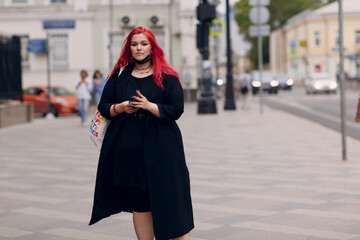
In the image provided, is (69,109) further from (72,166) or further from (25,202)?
(25,202)

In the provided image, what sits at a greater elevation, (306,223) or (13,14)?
(13,14)

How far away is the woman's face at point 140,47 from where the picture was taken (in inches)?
189

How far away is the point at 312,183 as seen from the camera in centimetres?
889

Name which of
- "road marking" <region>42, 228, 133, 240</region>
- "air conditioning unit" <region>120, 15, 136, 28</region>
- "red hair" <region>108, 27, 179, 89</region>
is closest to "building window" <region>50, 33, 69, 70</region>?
"air conditioning unit" <region>120, 15, 136, 28</region>

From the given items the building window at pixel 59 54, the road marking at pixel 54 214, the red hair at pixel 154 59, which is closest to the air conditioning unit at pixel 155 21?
the building window at pixel 59 54

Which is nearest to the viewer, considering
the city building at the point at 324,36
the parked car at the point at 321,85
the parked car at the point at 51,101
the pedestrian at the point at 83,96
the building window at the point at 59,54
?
the pedestrian at the point at 83,96

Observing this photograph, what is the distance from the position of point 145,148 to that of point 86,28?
1341 inches

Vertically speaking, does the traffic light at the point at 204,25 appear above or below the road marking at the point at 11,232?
above

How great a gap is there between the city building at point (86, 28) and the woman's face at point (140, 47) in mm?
32716

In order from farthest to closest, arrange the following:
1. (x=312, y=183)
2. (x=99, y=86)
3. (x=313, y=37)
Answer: (x=313, y=37) < (x=99, y=86) < (x=312, y=183)

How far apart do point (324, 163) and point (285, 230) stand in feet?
15.7

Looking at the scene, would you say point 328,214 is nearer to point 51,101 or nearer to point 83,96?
point 83,96

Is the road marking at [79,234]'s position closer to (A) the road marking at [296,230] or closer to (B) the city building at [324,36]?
(A) the road marking at [296,230]

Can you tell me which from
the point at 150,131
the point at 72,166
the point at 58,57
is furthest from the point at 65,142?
the point at 58,57
